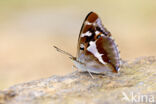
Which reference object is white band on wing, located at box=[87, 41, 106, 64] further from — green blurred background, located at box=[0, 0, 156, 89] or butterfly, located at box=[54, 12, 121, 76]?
green blurred background, located at box=[0, 0, 156, 89]

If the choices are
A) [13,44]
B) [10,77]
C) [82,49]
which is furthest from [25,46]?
[82,49]

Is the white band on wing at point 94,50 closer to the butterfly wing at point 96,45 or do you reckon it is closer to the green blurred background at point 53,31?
the butterfly wing at point 96,45

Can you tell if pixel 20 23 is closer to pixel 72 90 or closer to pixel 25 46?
pixel 25 46

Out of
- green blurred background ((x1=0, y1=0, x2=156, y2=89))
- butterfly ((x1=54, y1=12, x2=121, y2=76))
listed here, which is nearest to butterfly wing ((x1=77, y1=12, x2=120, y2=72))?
butterfly ((x1=54, y1=12, x2=121, y2=76))

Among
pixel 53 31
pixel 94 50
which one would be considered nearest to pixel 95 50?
pixel 94 50

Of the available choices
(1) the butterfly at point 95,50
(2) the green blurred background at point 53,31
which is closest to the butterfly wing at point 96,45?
(1) the butterfly at point 95,50

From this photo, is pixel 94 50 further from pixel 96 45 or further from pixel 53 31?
pixel 53 31
